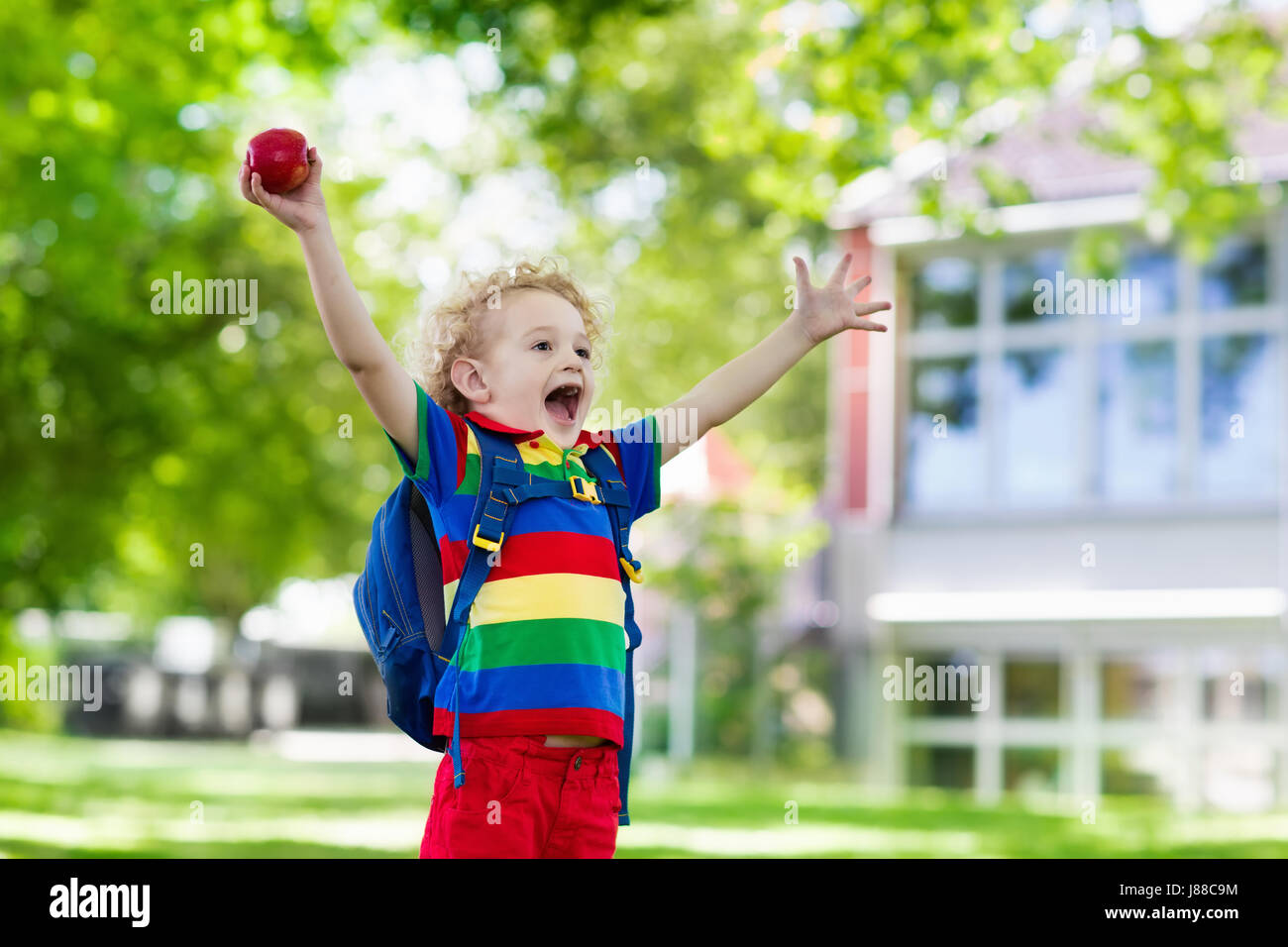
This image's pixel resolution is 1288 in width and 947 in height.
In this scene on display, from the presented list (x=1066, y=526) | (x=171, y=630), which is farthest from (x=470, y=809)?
(x=171, y=630)

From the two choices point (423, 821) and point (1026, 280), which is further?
point (1026, 280)

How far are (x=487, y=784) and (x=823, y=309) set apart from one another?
1236mm

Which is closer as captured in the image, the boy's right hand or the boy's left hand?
the boy's right hand

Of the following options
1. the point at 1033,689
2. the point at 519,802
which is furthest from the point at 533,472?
the point at 1033,689

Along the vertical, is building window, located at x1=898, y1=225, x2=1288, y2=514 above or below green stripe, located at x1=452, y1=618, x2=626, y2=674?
above

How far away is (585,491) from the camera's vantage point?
9.80 feet

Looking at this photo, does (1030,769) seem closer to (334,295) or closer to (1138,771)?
(1138,771)

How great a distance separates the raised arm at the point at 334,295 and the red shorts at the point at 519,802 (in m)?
0.62

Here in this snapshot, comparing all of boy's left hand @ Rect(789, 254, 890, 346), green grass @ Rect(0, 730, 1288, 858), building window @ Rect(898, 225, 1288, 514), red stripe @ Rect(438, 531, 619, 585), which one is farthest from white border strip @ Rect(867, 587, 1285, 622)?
red stripe @ Rect(438, 531, 619, 585)

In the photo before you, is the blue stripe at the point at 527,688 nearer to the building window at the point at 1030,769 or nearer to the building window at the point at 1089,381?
the building window at the point at 1089,381

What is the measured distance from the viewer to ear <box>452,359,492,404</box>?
3094 millimetres

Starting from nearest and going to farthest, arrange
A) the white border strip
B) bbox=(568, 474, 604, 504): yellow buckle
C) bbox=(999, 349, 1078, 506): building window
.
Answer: bbox=(568, 474, 604, 504): yellow buckle, the white border strip, bbox=(999, 349, 1078, 506): building window

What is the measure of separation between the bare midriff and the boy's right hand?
0.99 m

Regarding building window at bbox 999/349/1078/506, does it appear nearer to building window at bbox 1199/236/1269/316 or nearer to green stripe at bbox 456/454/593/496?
building window at bbox 1199/236/1269/316
